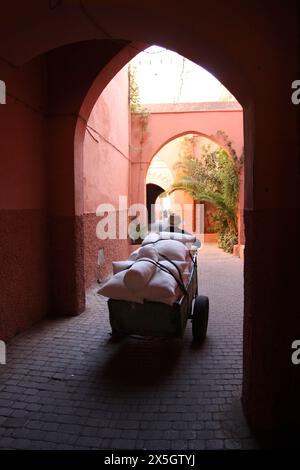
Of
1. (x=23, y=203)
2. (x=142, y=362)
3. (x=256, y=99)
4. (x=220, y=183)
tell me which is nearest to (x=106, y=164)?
(x=23, y=203)

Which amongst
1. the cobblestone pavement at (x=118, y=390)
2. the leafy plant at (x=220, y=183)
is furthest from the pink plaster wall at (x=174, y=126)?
the cobblestone pavement at (x=118, y=390)

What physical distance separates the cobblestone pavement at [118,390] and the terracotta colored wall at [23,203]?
0.41 m

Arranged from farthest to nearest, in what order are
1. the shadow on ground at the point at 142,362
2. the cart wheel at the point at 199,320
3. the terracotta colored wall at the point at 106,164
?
the terracotta colored wall at the point at 106,164 → the cart wheel at the point at 199,320 → the shadow on ground at the point at 142,362

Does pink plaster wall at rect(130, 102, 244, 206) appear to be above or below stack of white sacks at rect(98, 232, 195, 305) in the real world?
above

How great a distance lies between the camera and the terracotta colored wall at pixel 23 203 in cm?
422

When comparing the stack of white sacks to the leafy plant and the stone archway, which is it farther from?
the leafy plant

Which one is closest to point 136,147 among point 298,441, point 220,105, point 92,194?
point 220,105

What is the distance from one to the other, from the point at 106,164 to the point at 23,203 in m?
4.03

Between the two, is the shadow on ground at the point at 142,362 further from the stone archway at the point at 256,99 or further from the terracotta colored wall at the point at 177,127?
the terracotta colored wall at the point at 177,127

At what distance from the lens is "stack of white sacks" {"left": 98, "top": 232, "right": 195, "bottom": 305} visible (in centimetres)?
372

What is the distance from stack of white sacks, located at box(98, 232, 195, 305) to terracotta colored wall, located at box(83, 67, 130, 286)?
2737 mm

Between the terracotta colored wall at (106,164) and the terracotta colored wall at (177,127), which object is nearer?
the terracotta colored wall at (106,164)

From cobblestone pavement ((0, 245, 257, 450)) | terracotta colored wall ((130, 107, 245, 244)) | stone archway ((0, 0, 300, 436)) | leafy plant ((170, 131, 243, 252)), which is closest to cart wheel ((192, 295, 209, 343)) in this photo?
cobblestone pavement ((0, 245, 257, 450))

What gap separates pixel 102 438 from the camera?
104 inches
